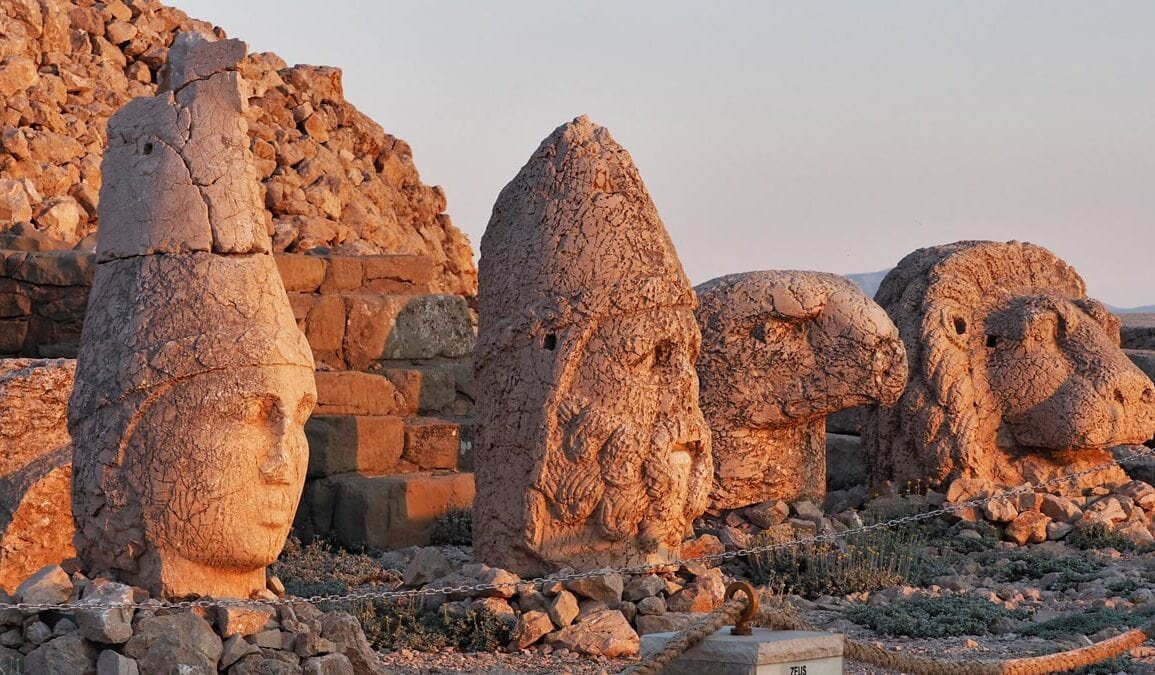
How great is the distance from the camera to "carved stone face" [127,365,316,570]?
596 centimetres

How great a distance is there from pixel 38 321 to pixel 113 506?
6.36 meters

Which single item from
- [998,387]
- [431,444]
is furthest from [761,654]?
[431,444]

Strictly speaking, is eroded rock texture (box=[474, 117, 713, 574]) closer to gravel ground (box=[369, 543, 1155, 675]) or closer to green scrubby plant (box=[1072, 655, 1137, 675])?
gravel ground (box=[369, 543, 1155, 675])

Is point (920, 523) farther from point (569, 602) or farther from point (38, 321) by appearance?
point (38, 321)

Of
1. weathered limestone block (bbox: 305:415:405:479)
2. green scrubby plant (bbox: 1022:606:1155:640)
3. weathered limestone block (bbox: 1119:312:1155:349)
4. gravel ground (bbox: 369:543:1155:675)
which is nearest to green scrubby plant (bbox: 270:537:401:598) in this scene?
weathered limestone block (bbox: 305:415:405:479)

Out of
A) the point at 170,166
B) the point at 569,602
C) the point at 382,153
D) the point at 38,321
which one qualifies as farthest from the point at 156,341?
the point at 382,153

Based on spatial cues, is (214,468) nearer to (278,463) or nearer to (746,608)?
(278,463)

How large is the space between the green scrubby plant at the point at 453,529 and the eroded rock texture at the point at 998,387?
10.4 feet

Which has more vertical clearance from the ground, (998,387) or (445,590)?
(998,387)

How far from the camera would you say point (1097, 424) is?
402 inches

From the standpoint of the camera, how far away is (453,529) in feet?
31.8

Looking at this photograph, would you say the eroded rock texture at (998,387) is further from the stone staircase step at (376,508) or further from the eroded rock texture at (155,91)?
the eroded rock texture at (155,91)

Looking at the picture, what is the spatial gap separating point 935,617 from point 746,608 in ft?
11.4

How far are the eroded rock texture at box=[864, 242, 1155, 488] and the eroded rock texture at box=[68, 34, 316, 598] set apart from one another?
5.43m
